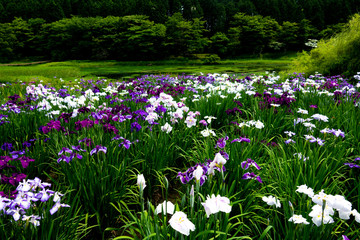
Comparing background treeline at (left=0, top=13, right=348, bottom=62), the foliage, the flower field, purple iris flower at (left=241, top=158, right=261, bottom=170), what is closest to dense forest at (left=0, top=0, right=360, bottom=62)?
background treeline at (left=0, top=13, right=348, bottom=62)

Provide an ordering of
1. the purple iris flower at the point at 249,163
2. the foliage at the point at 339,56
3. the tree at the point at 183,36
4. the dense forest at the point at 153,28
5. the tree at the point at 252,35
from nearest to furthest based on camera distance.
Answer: the purple iris flower at the point at 249,163, the foliage at the point at 339,56, the tree at the point at 183,36, the dense forest at the point at 153,28, the tree at the point at 252,35

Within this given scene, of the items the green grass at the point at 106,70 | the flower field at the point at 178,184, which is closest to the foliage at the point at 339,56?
the green grass at the point at 106,70

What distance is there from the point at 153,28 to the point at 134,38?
3.95 meters

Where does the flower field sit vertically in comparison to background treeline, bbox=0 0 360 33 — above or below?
below

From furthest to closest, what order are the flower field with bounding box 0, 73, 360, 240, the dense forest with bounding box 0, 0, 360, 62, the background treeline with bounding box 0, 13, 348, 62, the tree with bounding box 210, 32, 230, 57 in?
the tree with bounding box 210, 32, 230, 57 < the dense forest with bounding box 0, 0, 360, 62 < the background treeline with bounding box 0, 13, 348, 62 < the flower field with bounding box 0, 73, 360, 240

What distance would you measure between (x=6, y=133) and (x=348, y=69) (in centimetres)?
937

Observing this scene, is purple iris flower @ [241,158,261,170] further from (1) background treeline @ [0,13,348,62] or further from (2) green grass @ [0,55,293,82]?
(1) background treeline @ [0,13,348,62]

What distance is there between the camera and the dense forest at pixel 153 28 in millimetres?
44344

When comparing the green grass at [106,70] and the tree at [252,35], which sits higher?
the tree at [252,35]

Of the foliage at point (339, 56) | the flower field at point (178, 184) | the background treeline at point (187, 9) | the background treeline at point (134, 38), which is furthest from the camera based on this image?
the background treeline at point (187, 9)

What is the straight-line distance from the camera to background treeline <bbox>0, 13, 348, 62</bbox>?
143 feet

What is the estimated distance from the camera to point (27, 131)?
11.0ft

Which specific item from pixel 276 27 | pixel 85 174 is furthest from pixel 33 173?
pixel 276 27

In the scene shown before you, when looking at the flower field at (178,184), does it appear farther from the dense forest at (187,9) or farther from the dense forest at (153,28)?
the dense forest at (187,9)
